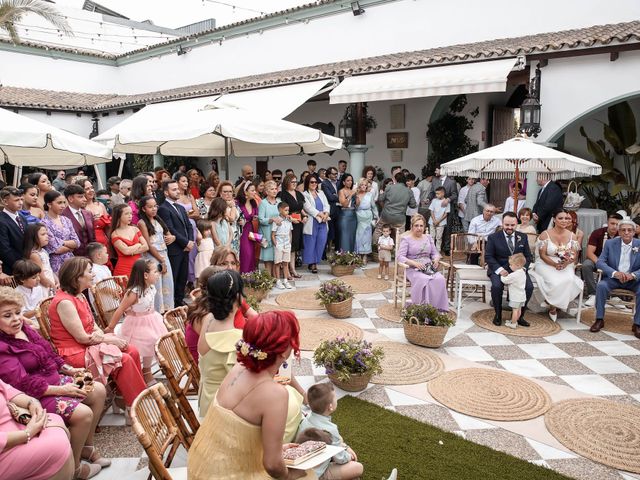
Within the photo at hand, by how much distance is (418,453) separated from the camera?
3.54m

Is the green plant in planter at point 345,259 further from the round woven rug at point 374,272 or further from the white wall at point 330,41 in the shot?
the white wall at point 330,41

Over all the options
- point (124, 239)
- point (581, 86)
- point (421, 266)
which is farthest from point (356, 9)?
point (124, 239)

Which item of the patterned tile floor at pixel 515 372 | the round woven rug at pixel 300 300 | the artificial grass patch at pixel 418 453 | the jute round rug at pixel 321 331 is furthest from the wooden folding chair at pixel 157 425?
the round woven rug at pixel 300 300

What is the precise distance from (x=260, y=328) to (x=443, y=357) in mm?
3643

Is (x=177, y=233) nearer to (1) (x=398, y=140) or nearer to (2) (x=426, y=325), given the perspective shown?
(2) (x=426, y=325)

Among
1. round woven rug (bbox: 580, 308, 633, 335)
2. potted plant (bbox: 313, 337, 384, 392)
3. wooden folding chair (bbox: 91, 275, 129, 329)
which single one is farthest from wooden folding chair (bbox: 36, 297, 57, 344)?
round woven rug (bbox: 580, 308, 633, 335)

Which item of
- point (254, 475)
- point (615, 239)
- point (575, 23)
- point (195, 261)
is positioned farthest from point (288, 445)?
point (575, 23)

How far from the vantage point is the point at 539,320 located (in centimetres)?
670

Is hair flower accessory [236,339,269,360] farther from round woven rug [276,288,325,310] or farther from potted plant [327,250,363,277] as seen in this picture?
potted plant [327,250,363,277]

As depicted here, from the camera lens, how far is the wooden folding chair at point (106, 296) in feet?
14.9

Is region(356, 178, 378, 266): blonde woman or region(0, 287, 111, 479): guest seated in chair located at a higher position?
region(356, 178, 378, 266): blonde woman

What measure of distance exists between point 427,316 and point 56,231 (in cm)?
432

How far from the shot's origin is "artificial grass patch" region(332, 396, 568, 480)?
331cm

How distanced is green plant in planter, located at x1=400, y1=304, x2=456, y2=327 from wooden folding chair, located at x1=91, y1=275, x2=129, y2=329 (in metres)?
3.11
